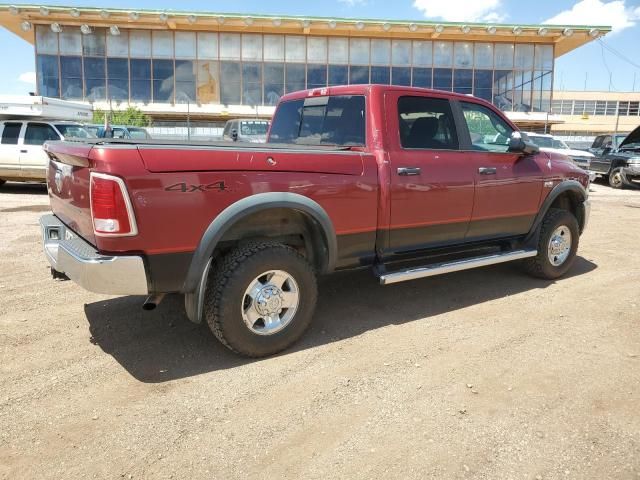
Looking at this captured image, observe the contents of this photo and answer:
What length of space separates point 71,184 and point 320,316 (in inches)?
88.7

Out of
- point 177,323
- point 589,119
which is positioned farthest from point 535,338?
point 589,119

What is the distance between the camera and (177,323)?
4492mm

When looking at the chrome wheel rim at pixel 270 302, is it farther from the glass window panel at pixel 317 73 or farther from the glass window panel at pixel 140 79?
the glass window panel at pixel 140 79

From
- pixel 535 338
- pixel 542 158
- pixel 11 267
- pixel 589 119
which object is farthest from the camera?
pixel 589 119

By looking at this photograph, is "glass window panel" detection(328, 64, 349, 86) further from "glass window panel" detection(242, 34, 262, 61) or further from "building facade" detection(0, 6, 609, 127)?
"glass window panel" detection(242, 34, 262, 61)

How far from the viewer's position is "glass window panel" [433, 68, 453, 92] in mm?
34219

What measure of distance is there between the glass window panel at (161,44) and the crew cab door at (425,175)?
103 feet

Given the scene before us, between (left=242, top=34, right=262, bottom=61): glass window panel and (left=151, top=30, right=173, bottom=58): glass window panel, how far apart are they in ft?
14.3

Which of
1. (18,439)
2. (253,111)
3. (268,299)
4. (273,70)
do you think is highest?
(273,70)

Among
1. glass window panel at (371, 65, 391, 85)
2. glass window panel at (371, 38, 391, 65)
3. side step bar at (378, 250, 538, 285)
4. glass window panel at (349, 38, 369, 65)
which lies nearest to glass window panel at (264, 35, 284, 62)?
glass window panel at (349, 38, 369, 65)

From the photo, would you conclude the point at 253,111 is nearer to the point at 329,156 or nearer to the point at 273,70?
the point at 273,70

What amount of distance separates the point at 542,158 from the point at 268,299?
3478 mm

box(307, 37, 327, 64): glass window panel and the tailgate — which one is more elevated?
box(307, 37, 327, 64): glass window panel

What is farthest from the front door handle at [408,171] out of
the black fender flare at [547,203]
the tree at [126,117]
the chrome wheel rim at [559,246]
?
the tree at [126,117]
